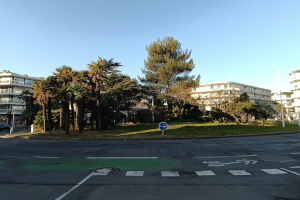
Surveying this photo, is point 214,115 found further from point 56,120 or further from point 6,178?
point 6,178

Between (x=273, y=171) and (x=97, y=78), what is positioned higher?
(x=97, y=78)

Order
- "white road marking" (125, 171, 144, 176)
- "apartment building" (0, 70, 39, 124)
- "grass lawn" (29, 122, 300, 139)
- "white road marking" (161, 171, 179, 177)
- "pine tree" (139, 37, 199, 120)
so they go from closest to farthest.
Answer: "white road marking" (161, 171, 179, 177) → "white road marking" (125, 171, 144, 176) → "grass lawn" (29, 122, 300, 139) → "pine tree" (139, 37, 199, 120) → "apartment building" (0, 70, 39, 124)

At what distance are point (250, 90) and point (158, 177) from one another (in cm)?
9904

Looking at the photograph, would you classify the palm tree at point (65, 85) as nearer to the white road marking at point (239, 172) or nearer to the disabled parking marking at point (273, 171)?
the white road marking at point (239, 172)

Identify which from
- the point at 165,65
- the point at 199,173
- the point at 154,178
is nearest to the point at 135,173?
the point at 154,178

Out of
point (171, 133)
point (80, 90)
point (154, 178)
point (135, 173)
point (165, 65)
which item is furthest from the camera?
point (165, 65)

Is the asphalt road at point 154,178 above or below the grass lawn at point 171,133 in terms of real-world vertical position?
above

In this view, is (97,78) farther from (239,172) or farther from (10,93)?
(10,93)

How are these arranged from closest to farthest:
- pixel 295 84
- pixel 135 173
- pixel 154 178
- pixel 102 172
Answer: pixel 154 178, pixel 135 173, pixel 102 172, pixel 295 84

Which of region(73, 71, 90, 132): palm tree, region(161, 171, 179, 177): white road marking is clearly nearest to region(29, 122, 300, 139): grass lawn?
region(73, 71, 90, 132): palm tree

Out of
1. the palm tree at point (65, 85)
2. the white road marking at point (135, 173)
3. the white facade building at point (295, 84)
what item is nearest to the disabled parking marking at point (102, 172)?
the white road marking at point (135, 173)

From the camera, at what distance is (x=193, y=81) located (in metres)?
41.0

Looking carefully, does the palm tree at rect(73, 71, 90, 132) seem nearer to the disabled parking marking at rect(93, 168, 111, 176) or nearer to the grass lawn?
the grass lawn

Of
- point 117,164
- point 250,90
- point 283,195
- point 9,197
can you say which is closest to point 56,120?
point 117,164
